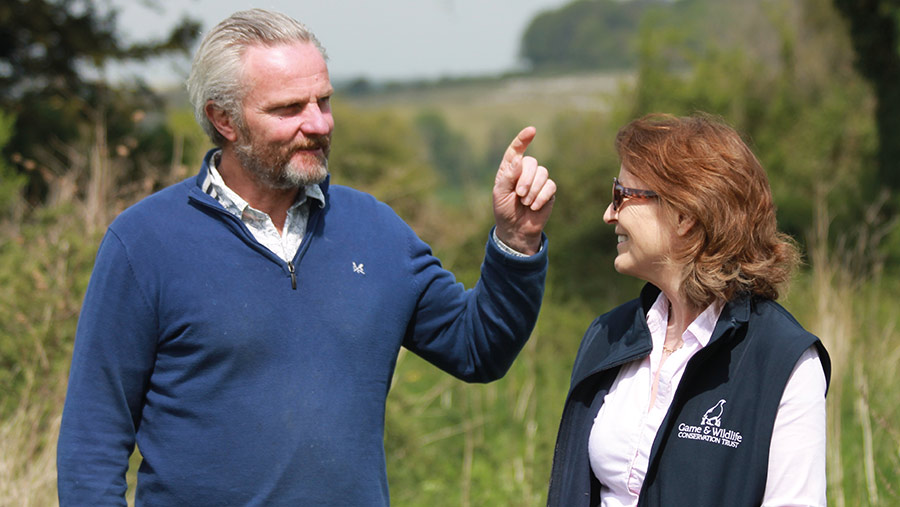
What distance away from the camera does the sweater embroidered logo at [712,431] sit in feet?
6.98

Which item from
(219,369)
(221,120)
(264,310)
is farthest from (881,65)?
(219,369)

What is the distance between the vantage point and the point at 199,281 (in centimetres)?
243

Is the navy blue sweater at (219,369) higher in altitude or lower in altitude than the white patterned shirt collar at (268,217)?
lower

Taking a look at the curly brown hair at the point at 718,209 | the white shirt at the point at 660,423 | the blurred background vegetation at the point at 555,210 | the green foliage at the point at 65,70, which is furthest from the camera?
the green foliage at the point at 65,70

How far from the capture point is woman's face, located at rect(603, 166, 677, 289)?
7.69 ft

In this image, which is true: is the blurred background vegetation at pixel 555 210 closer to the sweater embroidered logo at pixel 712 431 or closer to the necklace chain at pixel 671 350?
the necklace chain at pixel 671 350

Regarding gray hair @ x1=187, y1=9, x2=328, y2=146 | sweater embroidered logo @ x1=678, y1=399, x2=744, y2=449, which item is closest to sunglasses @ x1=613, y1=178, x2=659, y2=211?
sweater embroidered logo @ x1=678, y1=399, x2=744, y2=449

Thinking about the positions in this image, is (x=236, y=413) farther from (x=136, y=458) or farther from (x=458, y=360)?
(x=136, y=458)

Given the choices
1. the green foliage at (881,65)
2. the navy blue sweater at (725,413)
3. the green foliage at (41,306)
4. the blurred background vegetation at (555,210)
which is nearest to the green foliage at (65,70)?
the blurred background vegetation at (555,210)

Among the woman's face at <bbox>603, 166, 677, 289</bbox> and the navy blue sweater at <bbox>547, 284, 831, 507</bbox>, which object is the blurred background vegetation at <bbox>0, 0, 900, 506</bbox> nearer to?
the woman's face at <bbox>603, 166, 677, 289</bbox>

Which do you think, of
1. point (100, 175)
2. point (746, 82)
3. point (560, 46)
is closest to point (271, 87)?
point (100, 175)

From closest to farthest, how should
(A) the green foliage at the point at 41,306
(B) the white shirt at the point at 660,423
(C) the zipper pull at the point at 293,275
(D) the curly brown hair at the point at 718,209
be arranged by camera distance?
(B) the white shirt at the point at 660,423
(D) the curly brown hair at the point at 718,209
(C) the zipper pull at the point at 293,275
(A) the green foliage at the point at 41,306

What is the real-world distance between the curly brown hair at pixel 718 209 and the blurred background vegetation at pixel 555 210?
12.7 inches

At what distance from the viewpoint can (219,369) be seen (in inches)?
94.3
